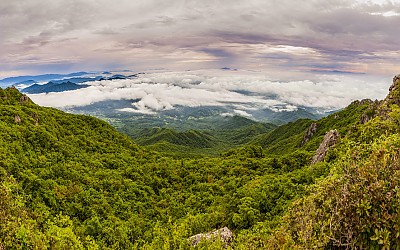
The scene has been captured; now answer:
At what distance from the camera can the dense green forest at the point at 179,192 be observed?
12.4m

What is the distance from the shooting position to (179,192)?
88.5m

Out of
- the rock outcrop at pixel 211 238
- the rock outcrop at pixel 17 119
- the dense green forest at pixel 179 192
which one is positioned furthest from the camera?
the rock outcrop at pixel 17 119

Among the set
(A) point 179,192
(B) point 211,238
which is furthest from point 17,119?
(B) point 211,238

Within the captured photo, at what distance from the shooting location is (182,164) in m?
112

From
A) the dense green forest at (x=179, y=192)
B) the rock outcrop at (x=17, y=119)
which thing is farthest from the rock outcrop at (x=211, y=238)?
the rock outcrop at (x=17, y=119)

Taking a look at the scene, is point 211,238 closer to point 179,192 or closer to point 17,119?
point 179,192

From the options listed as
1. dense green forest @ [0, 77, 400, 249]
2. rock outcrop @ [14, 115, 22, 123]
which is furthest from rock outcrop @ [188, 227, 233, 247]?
rock outcrop @ [14, 115, 22, 123]

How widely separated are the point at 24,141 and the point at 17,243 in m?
→ 61.9

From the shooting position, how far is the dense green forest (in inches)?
490

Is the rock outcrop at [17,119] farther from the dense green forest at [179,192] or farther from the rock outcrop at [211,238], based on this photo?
the rock outcrop at [211,238]

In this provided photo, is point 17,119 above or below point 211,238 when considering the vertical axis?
above

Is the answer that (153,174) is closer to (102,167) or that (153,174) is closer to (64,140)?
(102,167)

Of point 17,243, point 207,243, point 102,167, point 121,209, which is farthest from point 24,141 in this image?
point 207,243

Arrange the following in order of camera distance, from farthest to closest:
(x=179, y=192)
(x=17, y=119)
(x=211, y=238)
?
(x=179, y=192)
(x=17, y=119)
(x=211, y=238)
